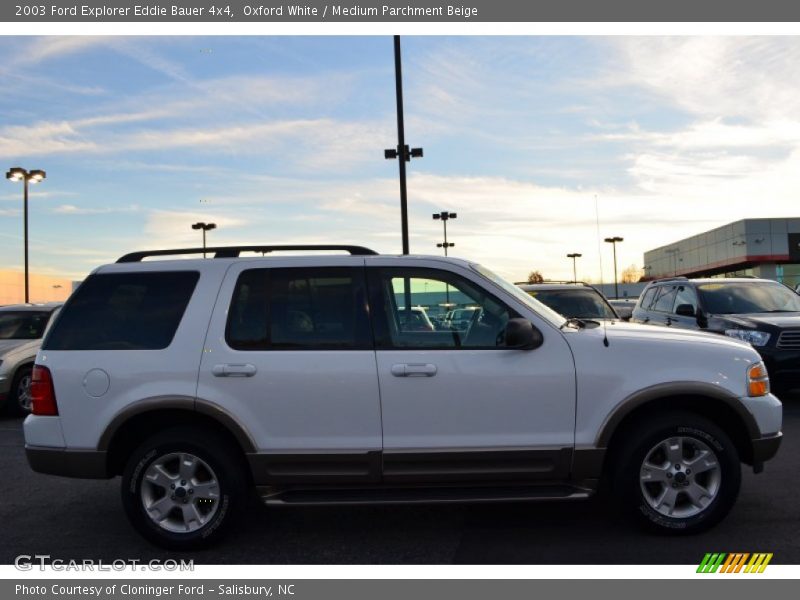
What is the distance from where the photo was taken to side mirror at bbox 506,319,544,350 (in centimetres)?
463

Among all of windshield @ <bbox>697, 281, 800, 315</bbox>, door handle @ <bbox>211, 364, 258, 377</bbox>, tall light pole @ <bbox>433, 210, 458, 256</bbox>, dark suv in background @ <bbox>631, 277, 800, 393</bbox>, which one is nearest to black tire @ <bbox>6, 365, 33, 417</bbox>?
door handle @ <bbox>211, 364, 258, 377</bbox>

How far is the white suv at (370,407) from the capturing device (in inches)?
185

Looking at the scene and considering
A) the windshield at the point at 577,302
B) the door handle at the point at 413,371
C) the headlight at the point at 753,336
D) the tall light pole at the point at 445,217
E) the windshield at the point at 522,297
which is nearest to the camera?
the door handle at the point at 413,371

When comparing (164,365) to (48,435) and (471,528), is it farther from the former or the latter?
(471,528)

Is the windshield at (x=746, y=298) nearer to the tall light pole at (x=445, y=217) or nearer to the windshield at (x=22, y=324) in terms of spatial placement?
the windshield at (x=22, y=324)

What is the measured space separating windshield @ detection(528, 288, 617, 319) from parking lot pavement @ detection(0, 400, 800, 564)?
604 centimetres

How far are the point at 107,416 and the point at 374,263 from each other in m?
2.02

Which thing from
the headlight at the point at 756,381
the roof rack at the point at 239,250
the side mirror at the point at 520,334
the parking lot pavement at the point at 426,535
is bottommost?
the parking lot pavement at the point at 426,535

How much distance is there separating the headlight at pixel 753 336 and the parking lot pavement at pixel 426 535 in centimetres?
397

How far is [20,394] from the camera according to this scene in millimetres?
11180

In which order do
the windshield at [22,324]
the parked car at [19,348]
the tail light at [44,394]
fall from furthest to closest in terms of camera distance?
the windshield at [22,324]
the parked car at [19,348]
the tail light at [44,394]

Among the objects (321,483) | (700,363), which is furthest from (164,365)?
(700,363)

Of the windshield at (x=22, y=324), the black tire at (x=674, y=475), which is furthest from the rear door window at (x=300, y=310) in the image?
the windshield at (x=22, y=324)

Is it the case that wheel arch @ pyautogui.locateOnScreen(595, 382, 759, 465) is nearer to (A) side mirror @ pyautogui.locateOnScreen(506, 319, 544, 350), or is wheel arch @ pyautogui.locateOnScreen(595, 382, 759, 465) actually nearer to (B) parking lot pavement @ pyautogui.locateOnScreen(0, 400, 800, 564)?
(B) parking lot pavement @ pyautogui.locateOnScreen(0, 400, 800, 564)
